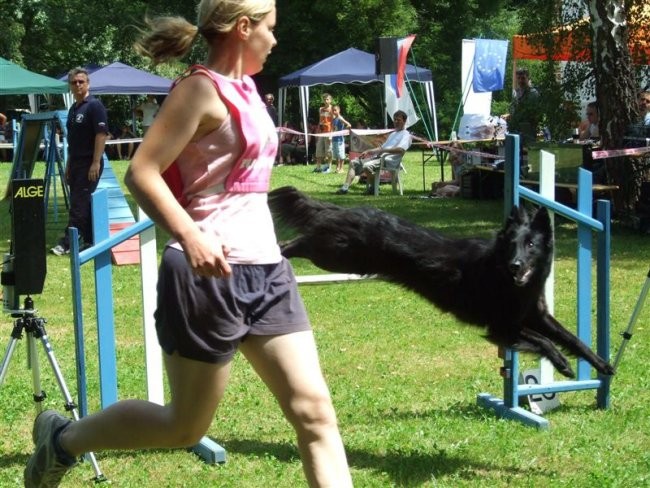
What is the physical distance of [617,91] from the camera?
12805 millimetres

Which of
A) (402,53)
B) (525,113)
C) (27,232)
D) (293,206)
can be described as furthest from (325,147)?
(27,232)

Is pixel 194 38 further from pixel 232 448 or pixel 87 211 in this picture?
pixel 87 211

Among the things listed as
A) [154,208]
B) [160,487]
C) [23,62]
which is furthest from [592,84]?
[23,62]

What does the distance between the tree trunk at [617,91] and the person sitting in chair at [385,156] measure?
5.05 m

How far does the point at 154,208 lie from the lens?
2623 millimetres

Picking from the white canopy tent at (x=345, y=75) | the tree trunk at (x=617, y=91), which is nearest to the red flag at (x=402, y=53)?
the white canopy tent at (x=345, y=75)

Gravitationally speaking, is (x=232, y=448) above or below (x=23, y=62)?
below

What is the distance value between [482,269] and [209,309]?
7.78ft

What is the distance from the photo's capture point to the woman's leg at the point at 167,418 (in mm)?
2834

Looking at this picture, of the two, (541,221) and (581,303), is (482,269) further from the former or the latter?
(581,303)

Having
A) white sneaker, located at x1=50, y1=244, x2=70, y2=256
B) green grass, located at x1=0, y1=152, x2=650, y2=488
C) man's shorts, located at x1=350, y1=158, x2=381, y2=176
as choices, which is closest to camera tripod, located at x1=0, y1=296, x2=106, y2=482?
green grass, located at x1=0, y1=152, x2=650, y2=488

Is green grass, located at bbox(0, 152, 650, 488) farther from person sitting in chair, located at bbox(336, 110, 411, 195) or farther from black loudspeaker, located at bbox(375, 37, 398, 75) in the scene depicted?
black loudspeaker, located at bbox(375, 37, 398, 75)

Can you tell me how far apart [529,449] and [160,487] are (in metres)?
1.62

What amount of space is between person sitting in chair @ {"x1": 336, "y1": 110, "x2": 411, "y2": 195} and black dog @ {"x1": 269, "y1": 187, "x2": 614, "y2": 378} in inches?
469
